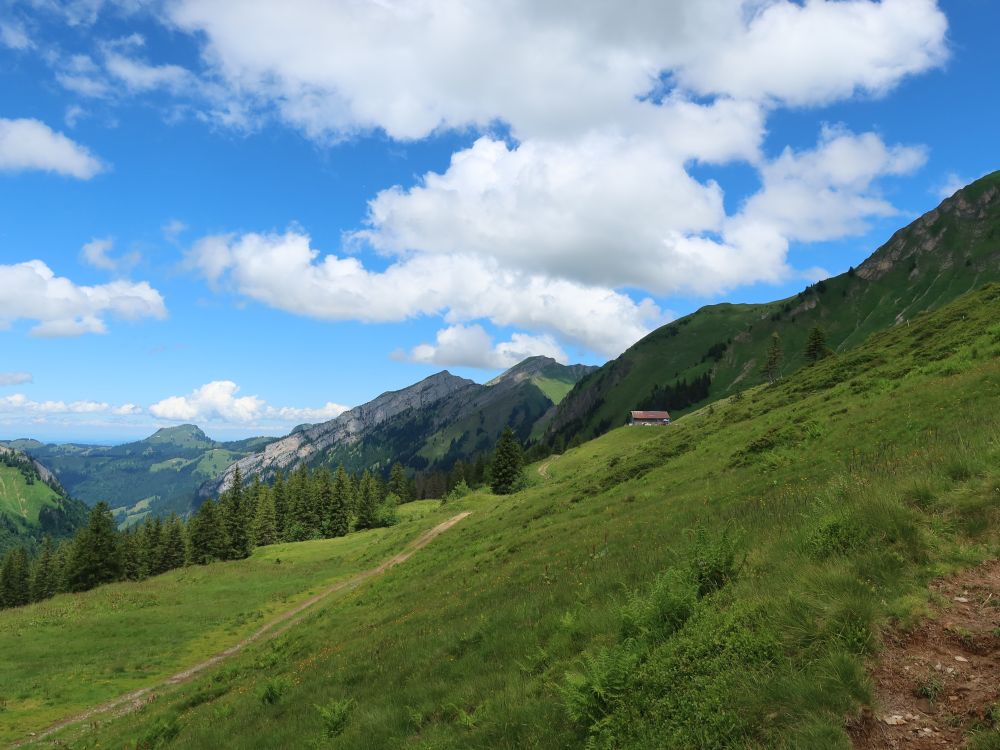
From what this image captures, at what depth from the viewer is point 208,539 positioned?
84938mm

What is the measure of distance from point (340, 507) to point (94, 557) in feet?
133

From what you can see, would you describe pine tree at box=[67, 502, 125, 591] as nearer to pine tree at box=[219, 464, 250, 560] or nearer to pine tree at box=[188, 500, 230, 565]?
pine tree at box=[188, 500, 230, 565]

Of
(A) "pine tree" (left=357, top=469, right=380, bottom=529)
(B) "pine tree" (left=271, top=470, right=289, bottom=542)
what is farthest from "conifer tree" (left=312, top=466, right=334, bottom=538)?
(B) "pine tree" (left=271, top=470, right=289, bottom=542)

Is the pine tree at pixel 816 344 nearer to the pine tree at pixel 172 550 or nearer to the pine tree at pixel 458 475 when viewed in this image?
the pine tree at pixel 458 475

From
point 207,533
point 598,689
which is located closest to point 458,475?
point 207,533

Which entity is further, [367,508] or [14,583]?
[367,508]

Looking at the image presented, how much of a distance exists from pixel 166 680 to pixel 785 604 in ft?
112

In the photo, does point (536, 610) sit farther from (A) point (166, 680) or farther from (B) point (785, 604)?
(A) point (166, 680)

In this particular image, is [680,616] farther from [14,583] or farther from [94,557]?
[14,583]

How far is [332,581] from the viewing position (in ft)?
171

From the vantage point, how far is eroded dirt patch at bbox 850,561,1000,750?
5.45 metres

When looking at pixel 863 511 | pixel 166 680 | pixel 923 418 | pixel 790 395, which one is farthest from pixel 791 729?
pixel 790 395

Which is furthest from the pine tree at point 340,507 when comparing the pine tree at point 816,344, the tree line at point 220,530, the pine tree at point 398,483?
the pine tree at point 816,344

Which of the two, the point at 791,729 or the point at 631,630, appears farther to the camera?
the point at 631,630
